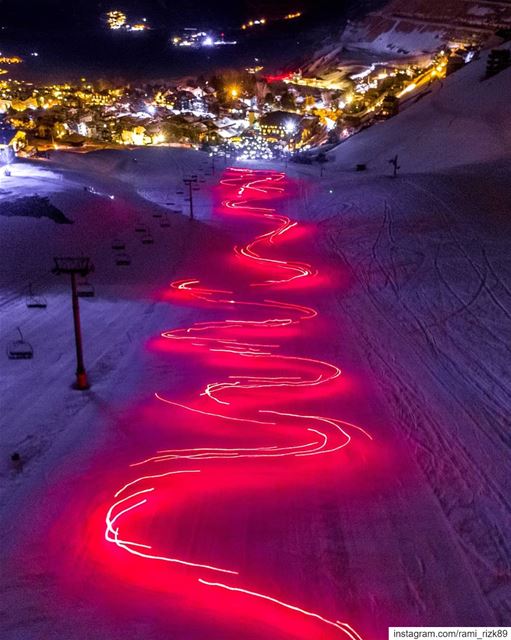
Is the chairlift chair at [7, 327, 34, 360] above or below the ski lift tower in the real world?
below

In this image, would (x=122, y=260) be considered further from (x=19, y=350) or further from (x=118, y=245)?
(x=19, y=350)

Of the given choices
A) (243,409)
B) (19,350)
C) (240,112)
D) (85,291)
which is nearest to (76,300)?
(19,350)

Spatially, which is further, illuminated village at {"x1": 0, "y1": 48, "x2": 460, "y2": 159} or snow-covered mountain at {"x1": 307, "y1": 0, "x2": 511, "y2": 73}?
snow-covered mountain at {"x1": 307, "y1": 0, "x2": 511, "y2": 73}

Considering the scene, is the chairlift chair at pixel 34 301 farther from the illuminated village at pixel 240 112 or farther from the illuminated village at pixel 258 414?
the illuminated village at pixel 240 112

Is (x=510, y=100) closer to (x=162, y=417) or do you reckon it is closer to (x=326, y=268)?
(x=326, y=268)

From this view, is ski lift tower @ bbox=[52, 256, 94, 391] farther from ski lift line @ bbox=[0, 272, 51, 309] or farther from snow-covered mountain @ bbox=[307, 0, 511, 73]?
snow-covered mountain @ bbox=[307, 0, 511, 73]

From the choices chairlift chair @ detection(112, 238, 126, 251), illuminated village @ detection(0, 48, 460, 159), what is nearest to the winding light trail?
chairlift chair @ detection(112, 238, 126, 251)
